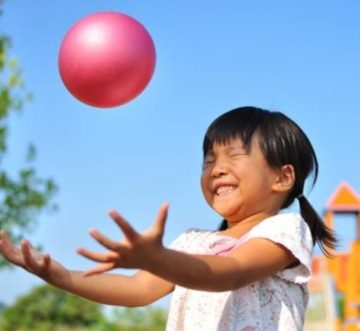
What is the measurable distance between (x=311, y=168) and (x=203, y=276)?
973mm

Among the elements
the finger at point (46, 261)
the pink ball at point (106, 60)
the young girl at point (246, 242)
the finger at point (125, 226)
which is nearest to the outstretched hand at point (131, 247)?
the finger at point (125, 226)

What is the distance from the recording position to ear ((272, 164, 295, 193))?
2861mm

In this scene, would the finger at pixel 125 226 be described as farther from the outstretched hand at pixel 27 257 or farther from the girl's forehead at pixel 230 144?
the girl's forehead at pixel 230 144

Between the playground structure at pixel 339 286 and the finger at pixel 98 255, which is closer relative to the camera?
the finger at pixel 98 255

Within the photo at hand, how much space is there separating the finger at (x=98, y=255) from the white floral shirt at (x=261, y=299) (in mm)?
753

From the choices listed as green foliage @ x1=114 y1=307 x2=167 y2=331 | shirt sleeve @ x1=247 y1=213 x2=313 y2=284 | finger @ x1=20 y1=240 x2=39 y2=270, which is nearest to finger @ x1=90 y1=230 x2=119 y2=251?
finger @ x1=20 y1=240 x2=39 y2=270

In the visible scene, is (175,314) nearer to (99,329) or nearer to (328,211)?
(328,211)

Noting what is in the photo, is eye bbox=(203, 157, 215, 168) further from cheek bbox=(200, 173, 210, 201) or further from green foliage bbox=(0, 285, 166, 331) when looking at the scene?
green foliage bbox=(0, 285, 166, 331)

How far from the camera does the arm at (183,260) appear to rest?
76.4 inches

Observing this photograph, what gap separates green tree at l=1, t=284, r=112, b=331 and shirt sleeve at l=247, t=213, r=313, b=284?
2236 centimetres

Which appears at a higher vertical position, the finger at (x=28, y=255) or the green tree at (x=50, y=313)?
the finger at (x=28, y=255)

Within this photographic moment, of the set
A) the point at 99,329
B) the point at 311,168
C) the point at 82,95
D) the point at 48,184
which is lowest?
the point at 99,329

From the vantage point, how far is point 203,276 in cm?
217

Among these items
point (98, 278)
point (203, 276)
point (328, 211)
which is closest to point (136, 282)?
point (98, 278)
